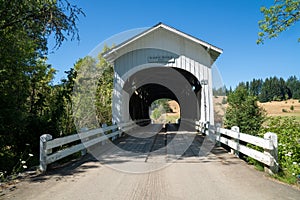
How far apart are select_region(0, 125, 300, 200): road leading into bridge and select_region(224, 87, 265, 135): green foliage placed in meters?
7.78

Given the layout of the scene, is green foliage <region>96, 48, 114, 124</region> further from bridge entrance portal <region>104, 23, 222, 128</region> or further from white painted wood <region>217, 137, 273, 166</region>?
white painted wood <region>217, 137, 273, 166</region>

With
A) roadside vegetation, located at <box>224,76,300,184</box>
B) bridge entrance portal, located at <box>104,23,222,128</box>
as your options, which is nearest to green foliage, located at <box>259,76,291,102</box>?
roadside vegetation, located at <box>224,76,300,184</box>

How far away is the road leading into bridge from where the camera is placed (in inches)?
120

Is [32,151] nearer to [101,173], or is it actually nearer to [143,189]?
[101,173]

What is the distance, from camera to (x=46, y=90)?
9344 millimetres

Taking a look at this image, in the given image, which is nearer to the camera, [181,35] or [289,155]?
[289,155]

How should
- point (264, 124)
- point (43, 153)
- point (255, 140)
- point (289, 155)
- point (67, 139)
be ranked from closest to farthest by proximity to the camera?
point (289, 155) → point (43, 153) → point (255, 140) → point (67, 139) → point (264, 124)

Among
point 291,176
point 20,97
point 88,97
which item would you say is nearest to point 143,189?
point 291,176

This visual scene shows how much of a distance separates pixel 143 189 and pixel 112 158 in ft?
8.32

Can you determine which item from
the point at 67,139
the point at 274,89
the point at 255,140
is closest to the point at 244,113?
the point at 255,140

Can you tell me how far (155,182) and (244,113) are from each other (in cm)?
1018

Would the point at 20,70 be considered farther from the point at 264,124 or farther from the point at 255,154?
the point at 264,124

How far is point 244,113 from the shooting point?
12477 mm

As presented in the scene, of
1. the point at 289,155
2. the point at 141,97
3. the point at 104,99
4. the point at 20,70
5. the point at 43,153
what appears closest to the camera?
the point at 289,155
